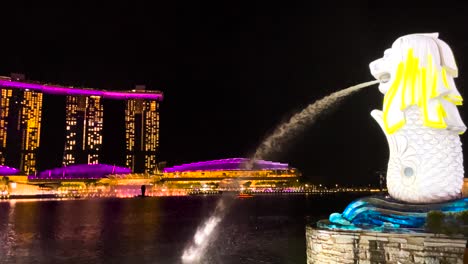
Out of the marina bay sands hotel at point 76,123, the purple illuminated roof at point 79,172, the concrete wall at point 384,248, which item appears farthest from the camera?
the marina bay sands hotel at point 76,123

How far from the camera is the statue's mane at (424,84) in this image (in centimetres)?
1471

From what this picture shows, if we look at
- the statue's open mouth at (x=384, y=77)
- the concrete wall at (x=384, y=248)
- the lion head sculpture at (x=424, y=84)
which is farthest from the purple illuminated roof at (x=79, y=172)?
the concrete wall at (x=384, y=248)

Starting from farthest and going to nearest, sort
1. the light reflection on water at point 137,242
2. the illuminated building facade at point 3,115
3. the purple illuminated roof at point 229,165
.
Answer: the purple illuminated roof at point 229,165
the illuminated building facade at point 3,115
the light reflection on water at point 137,242

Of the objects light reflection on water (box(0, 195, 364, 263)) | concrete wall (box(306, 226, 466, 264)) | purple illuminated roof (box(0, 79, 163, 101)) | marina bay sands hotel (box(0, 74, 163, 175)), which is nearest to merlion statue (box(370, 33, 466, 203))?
concrete wall (box(306, 226, 466, 264))

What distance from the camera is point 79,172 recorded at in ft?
408

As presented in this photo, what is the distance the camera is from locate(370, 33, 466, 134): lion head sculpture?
48.3 ft

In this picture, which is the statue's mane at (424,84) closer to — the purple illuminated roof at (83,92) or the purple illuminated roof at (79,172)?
the purple illuminated roof at (79,172)

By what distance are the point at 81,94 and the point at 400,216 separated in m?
143

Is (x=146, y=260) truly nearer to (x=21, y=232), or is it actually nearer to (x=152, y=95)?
(x=21, y=232)

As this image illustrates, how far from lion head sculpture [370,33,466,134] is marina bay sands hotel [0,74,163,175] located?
4906 inches

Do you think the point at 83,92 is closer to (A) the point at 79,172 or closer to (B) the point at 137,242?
(A) the point at 79,172

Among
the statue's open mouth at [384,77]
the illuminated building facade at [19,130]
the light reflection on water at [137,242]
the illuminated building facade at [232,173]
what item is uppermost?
the illuminated building facade at [19,130]

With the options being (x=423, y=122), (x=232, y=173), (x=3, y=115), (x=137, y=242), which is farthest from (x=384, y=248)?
(x=3, y=115)

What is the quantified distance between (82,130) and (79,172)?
23.3m
